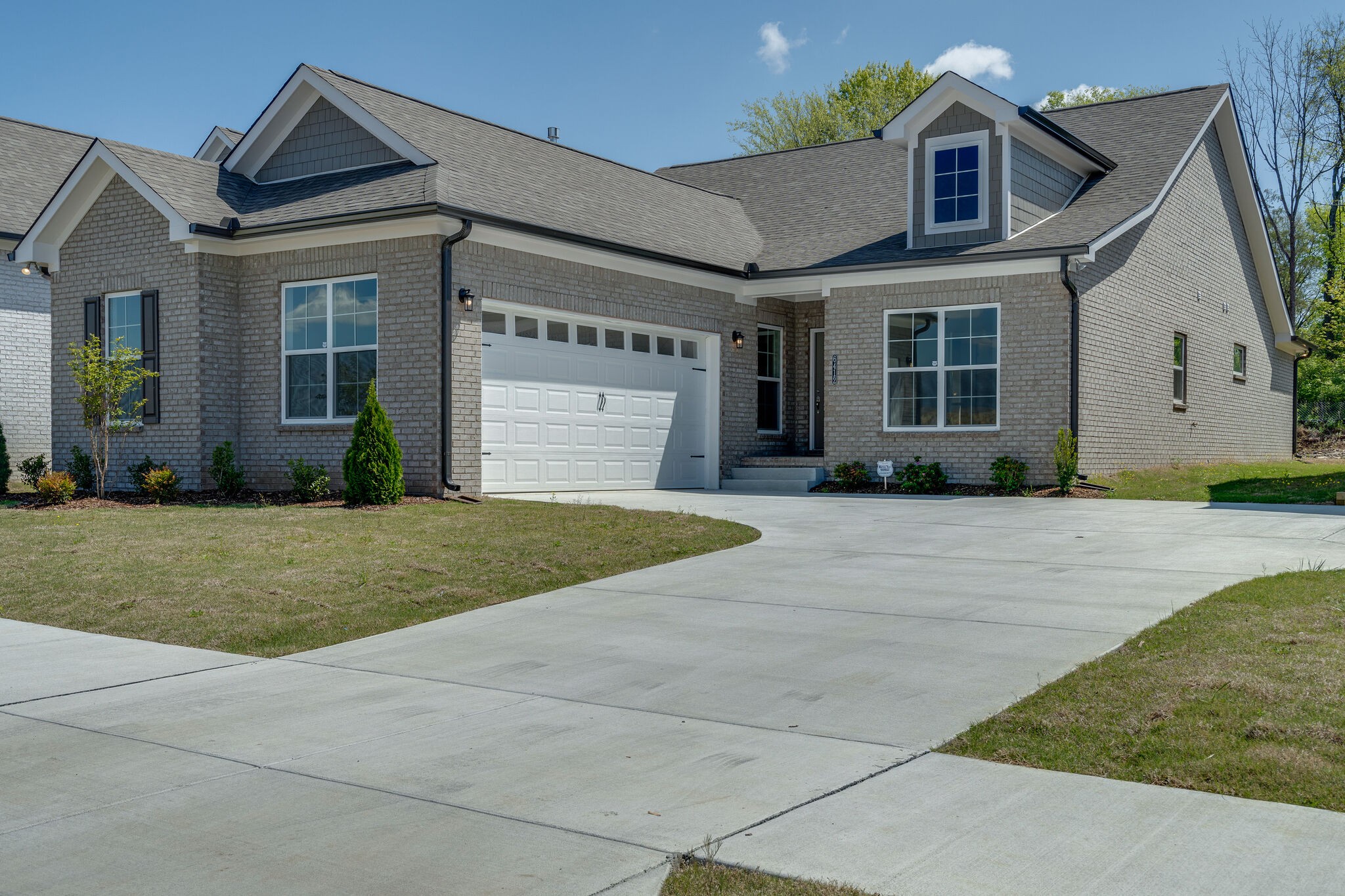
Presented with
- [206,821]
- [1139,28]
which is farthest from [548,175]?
[1139,28]

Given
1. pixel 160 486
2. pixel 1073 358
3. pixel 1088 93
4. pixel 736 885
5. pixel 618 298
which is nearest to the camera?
pixel 736 885

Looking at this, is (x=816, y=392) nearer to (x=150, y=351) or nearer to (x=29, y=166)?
(x=150, y=351)

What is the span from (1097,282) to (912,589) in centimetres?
1064

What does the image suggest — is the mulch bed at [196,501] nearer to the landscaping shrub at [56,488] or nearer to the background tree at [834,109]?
the landscaping shrub at [56,488]

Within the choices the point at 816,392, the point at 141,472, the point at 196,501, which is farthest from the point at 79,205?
the point at 816,392

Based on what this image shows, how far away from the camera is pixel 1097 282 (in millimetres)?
17562

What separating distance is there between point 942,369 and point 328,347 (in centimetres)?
924

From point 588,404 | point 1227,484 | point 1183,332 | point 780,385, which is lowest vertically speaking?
point 1227,484

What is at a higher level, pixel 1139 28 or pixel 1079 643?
pixel 1139 28

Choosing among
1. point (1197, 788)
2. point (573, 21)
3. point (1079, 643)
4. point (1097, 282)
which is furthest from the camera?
point (573, 21)

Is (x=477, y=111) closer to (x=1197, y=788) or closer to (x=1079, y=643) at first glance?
(x=1079, y=643)

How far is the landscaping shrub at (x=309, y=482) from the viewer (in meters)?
14.9

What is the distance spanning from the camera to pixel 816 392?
21.5 m

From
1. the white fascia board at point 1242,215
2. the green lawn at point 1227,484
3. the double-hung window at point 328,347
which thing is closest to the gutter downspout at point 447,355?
the double-hung window at point 328,347
